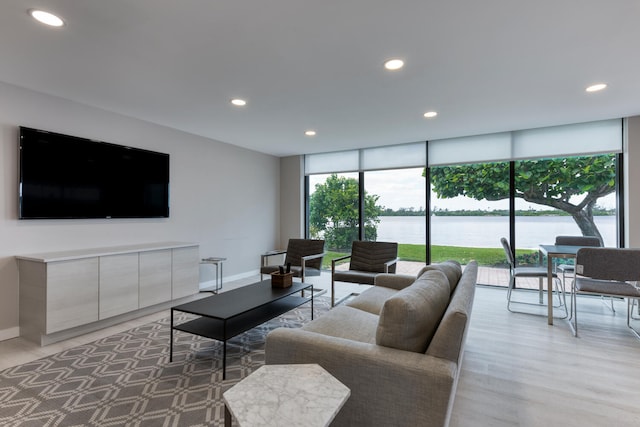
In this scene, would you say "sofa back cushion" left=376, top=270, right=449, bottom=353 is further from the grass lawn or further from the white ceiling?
the grass lawn

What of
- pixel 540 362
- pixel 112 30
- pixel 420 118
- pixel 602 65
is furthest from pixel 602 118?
pixel 112 30

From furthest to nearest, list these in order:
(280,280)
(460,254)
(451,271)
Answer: (460,254) < (280,280) < (451,271)

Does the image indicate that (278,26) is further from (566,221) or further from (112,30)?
(566,221)

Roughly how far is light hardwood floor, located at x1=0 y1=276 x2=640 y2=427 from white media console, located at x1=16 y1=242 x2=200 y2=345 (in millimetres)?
140

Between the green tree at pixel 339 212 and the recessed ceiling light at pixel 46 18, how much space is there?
15.0 feet

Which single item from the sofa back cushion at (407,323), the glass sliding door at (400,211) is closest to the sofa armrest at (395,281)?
the sofa back cushion at (407,323)

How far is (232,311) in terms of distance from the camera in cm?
239

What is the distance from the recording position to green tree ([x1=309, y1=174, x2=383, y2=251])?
574cm

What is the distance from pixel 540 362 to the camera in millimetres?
2451

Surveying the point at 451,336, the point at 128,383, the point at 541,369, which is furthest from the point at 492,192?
the point at 128,383

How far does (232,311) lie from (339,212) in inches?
153

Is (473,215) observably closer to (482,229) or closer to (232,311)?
(482,229)

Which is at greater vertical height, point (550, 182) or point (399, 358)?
point (550, 182)

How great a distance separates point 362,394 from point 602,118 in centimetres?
474
